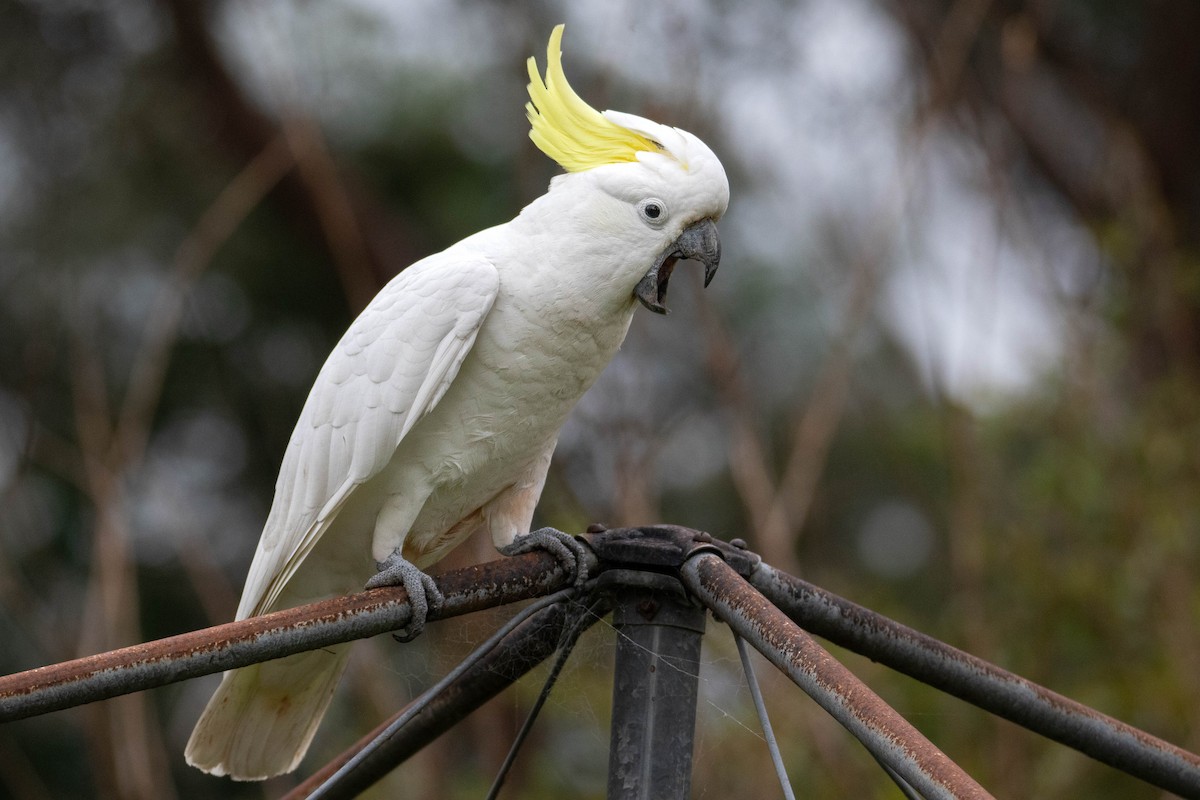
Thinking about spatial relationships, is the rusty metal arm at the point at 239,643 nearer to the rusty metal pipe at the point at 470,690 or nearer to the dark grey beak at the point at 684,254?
the rusty metal pipe at the point at 470,690

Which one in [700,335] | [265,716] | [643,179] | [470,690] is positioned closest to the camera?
[470,690]

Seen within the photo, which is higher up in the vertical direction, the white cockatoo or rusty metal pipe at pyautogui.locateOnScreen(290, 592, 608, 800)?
the white cockatoo

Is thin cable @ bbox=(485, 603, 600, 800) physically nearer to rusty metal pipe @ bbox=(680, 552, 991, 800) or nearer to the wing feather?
rusty metal pipe @ bbox=(680, 552, 991, 800)

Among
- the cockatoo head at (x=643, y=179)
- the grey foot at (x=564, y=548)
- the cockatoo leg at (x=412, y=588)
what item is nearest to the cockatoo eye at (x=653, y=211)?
the cockatoo head at (x=643, y=179)

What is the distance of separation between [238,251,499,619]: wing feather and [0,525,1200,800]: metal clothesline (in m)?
0.43

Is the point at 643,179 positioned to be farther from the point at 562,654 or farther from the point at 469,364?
the point at 562,654

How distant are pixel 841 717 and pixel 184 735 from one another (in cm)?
388

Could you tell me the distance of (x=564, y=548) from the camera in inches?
62.7

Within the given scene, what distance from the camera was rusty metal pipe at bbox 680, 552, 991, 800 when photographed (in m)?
1.02

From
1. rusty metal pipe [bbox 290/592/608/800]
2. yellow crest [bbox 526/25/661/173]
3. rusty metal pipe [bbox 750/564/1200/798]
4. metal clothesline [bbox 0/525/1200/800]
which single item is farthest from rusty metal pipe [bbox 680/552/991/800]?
yellow crest [bbox 526/25/661/173]

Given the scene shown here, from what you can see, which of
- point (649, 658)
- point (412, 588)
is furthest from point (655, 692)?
point (412, 588)

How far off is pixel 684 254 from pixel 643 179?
0.13 meters

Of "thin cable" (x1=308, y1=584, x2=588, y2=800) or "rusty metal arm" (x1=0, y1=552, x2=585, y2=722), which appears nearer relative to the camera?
"rusty metal arm" (x1=0, y1=552, x2=585, y2=722)

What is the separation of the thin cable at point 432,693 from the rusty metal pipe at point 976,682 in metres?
0.27
